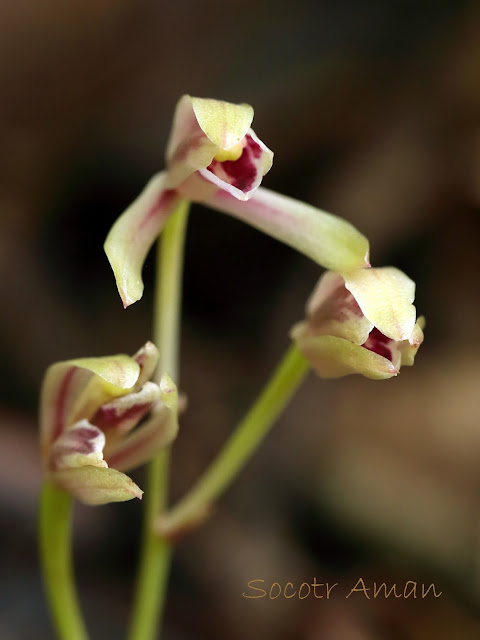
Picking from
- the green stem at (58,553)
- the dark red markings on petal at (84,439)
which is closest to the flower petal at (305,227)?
the dark red markings on petal at (84,439)

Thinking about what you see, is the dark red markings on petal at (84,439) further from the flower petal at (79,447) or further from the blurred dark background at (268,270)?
the blurred dark background at (268,270)

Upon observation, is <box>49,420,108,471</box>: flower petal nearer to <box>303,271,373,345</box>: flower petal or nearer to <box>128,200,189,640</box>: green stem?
<box>128,200,189,640</box>: green stem

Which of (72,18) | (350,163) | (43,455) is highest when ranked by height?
(72,18)

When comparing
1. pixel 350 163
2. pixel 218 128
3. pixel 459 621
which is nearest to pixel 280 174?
pixel 350 163

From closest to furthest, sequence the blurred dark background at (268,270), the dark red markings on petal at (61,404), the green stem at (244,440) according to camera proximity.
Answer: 1. the dark red markings on petal at (61,404)
2. the green stem at (244,440)
3. the blurred dark background at (268,270)

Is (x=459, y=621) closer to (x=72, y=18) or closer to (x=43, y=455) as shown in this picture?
(x=43, y=455)

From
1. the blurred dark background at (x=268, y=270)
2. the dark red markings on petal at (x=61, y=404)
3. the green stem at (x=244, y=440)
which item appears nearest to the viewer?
the dark red markings on petal at (x=61, y=404)
